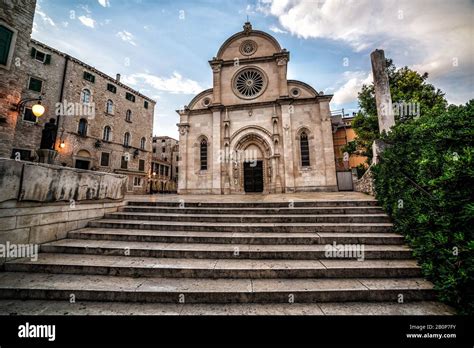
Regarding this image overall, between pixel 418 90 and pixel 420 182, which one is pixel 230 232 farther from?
pixel 418 90

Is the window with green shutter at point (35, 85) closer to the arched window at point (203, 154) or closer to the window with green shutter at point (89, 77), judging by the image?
the window with green shutter at point (89, 77)

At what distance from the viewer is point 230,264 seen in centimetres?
366

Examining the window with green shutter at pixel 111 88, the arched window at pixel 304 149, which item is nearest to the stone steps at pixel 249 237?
the arched window at pixel 304 149

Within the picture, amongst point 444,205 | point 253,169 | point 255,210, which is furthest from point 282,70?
point 444,205

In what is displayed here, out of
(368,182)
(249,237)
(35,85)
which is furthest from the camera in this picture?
(35,85)

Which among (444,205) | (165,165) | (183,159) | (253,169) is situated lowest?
(444,205)

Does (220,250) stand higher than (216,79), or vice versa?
(216,79)

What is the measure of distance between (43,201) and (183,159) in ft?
42.2

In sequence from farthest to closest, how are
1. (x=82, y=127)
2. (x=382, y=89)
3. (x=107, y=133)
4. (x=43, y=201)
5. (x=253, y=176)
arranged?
(x=107, y=133)
(x=82, y=127)
(x=253, y=176)
(x=382, y=89)
(x=43, y=201)

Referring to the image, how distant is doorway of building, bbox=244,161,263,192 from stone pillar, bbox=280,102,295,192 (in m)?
2.29

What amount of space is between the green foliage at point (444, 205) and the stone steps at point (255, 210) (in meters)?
1.27

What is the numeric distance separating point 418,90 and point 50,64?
108ft

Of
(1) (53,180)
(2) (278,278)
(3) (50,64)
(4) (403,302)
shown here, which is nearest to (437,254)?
(4) (403,302)

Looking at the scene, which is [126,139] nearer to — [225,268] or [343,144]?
[225,268]
